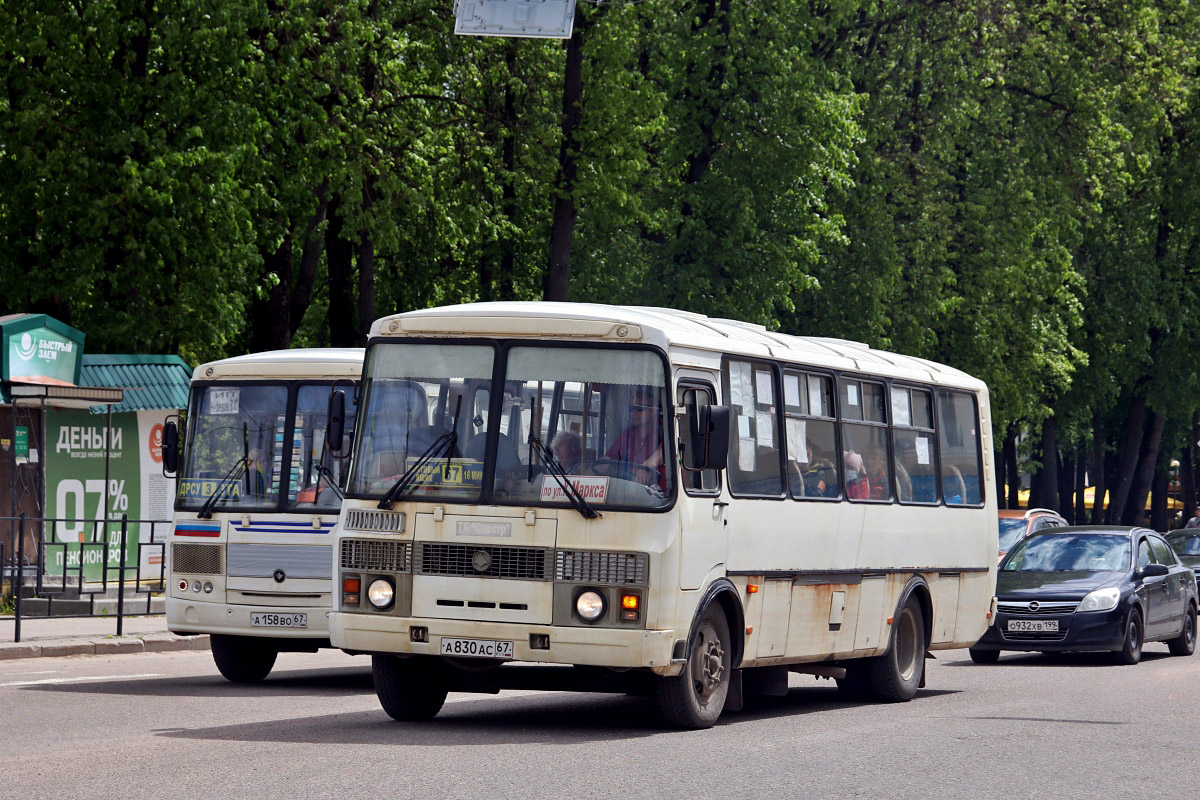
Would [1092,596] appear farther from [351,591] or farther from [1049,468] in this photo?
[1049,468]

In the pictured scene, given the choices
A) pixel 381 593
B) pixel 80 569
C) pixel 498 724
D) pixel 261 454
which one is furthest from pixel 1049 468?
pixel 381 593

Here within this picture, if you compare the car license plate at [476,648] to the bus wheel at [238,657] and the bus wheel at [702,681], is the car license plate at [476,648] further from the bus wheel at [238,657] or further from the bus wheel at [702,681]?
the bus wheel at [238,657]

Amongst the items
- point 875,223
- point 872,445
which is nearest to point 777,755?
point 872,445

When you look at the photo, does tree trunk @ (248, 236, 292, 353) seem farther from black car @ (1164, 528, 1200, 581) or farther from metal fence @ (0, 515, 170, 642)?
black car @ (1164, 528, 1200, 581)

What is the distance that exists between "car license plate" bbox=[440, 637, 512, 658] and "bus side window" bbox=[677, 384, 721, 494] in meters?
1.52

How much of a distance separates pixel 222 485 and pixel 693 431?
20.3 ft

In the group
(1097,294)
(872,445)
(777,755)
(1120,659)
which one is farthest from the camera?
(1097,294)

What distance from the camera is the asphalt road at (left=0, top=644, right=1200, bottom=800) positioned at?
9.13 meters

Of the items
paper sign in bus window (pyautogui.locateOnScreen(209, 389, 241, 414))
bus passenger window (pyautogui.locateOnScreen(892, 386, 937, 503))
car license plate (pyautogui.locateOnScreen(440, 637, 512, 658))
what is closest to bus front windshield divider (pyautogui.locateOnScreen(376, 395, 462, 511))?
car license plate (pyautogui.locateOnScreen(440, 637, 512, 658))

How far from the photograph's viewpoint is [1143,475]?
55000mm

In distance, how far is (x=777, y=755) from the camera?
1069 centimetres

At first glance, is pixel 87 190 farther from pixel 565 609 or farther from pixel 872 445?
pixel 565 609

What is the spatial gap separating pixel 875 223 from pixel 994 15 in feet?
19.2

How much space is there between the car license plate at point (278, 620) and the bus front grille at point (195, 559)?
0.55 m
